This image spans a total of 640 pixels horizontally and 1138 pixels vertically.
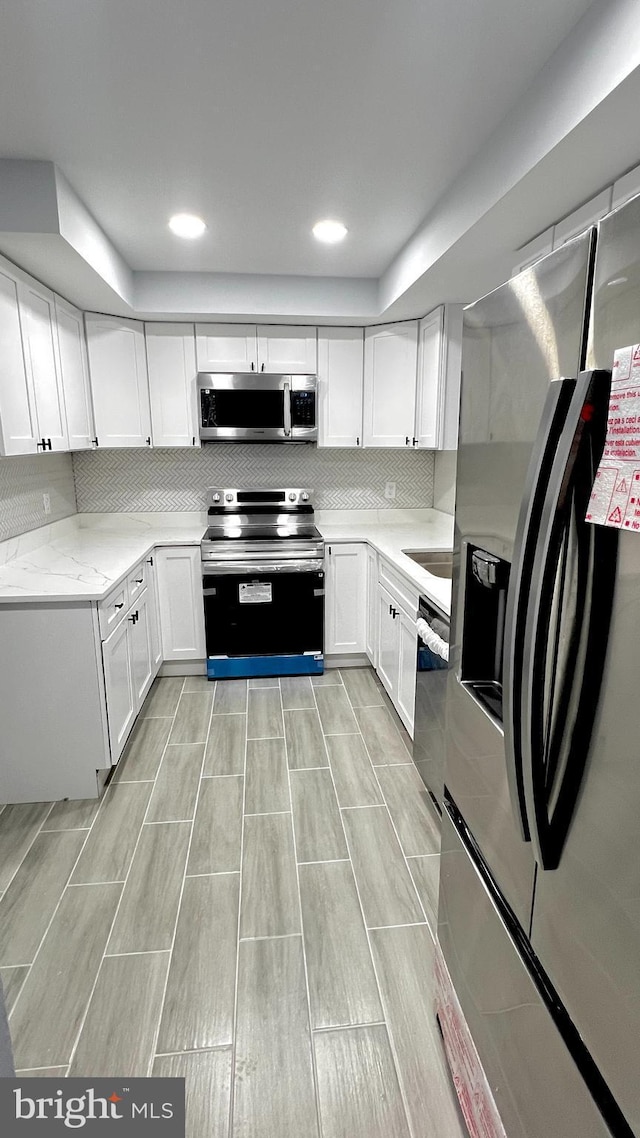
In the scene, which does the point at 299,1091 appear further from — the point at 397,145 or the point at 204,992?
the point at 397,145

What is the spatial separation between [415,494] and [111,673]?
2.58 metres

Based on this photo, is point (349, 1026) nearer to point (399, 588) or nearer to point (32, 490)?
point (399, 588)

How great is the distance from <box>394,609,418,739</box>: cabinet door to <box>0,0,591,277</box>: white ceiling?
1.82 m

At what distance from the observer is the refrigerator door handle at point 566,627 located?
0.71m

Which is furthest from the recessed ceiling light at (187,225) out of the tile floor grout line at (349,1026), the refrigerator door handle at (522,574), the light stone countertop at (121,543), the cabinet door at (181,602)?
the tile floor grout line at (349,1026)

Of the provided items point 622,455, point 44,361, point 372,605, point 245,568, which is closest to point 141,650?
point 245,568

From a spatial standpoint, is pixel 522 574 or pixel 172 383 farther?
pixel 172 383

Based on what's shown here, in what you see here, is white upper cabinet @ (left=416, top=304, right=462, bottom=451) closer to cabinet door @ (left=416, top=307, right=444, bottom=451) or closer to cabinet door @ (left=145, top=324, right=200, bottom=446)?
cabinet door @ (left=416, top=307, right=444, bottom=451)

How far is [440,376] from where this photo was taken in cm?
325

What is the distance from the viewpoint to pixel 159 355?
138 inches

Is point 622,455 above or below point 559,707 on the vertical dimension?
above

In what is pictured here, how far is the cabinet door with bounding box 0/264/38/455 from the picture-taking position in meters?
2.31

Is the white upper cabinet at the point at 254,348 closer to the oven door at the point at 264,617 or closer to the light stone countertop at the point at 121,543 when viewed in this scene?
the light stone countertop at the point at 121,543

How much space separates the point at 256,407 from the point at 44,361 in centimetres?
123
